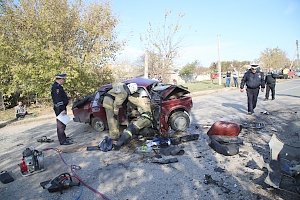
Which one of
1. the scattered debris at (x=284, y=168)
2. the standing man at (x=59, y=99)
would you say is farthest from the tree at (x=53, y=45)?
the scattered debris at (x=284, y=168)

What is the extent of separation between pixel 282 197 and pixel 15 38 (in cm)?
1748

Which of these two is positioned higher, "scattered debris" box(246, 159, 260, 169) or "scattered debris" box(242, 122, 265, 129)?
"scattered debris" box(242, 122, 265, 129)

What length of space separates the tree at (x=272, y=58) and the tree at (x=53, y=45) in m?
42.8

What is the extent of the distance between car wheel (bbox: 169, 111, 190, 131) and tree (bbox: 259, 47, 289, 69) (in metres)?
50.8

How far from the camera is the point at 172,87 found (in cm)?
749

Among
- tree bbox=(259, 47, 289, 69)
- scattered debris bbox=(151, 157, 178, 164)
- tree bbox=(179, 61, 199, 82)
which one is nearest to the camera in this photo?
scattered debris bbox=(151, 157, 178, 164)

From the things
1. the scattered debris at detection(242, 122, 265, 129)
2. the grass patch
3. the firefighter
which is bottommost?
the grass patch

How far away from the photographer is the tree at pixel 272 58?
2130 inches

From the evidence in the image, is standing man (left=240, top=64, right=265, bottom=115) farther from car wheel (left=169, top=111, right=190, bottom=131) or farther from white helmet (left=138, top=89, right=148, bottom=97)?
white helmet (left=138, top=89, right=148, bottom=97)

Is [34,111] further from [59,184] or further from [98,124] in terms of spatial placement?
[59,184]

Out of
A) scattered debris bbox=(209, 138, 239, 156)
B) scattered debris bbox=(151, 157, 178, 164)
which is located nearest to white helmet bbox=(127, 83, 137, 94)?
scattered debris bbox=(151, 157, 178, 164)

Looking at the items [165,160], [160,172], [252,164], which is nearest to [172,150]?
[165,160]

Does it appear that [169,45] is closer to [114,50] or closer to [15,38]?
[114,50]

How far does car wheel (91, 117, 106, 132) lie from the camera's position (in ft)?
29.4
